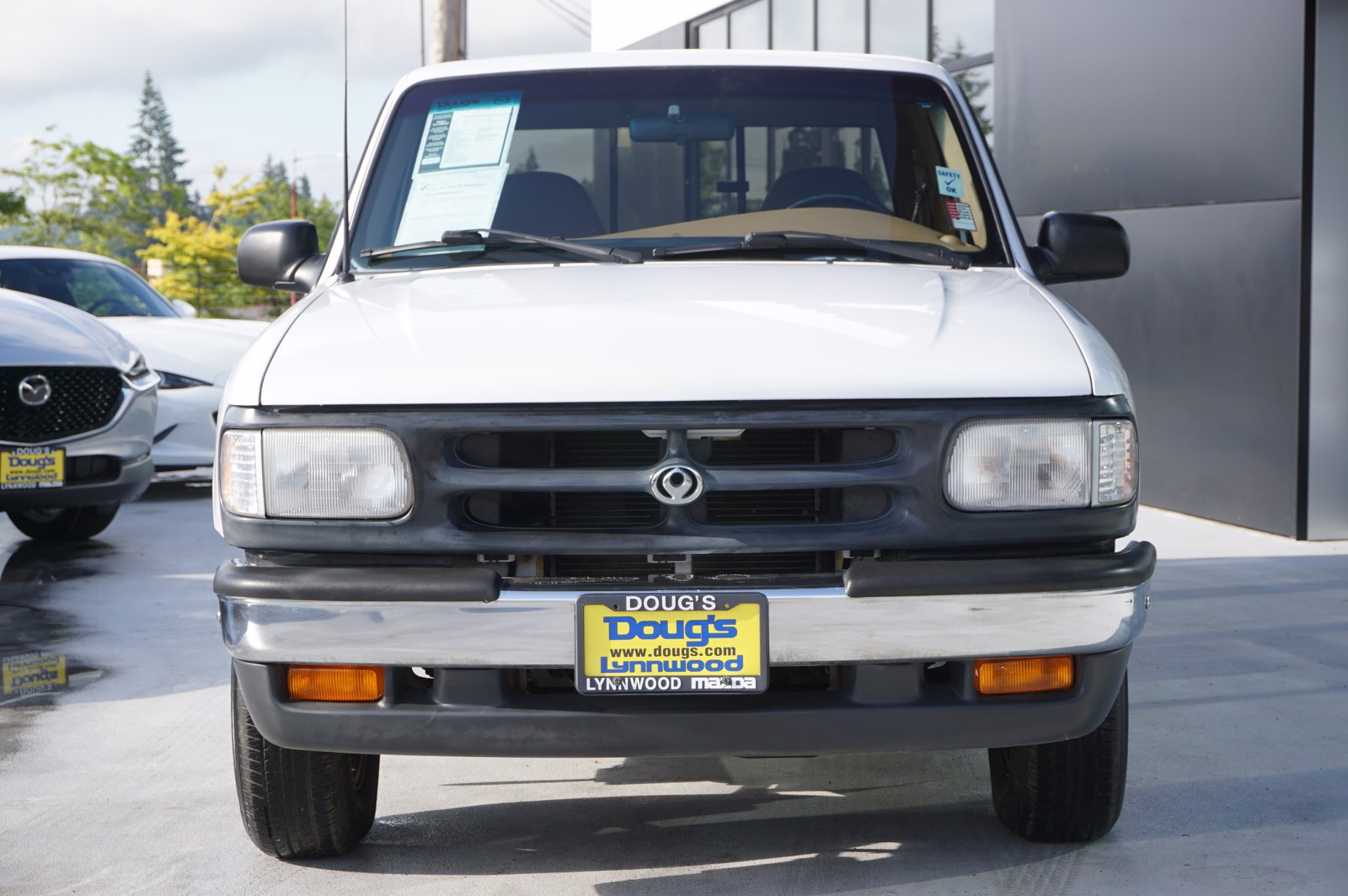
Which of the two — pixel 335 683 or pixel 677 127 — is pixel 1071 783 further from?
pixel 677 127

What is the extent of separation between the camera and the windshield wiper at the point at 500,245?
12.1ft

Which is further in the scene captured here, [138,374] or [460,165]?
[138,374]

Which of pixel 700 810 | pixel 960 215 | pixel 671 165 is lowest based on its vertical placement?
pixel 700 810

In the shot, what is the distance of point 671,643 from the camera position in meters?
2.80

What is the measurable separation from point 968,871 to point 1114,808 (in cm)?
38

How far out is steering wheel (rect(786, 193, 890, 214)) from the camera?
13.3ft

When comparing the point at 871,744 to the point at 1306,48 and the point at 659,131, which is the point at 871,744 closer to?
the point at 659,131

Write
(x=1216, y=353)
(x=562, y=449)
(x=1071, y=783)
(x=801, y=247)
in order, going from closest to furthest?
(x=562, y=449)
(x=1071, y=783)
(x=801, y=247)
(x=1216, y=353)

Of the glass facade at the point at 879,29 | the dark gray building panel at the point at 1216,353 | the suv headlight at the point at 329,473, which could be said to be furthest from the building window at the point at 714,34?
the suv headlight at the point at 329,473

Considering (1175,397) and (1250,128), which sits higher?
(1250,128)

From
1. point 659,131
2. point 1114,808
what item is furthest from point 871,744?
point 659,131

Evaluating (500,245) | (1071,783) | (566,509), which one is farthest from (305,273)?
(1071,783)

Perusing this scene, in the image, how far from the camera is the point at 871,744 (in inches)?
114

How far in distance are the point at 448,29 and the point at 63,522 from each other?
5.92 meters
